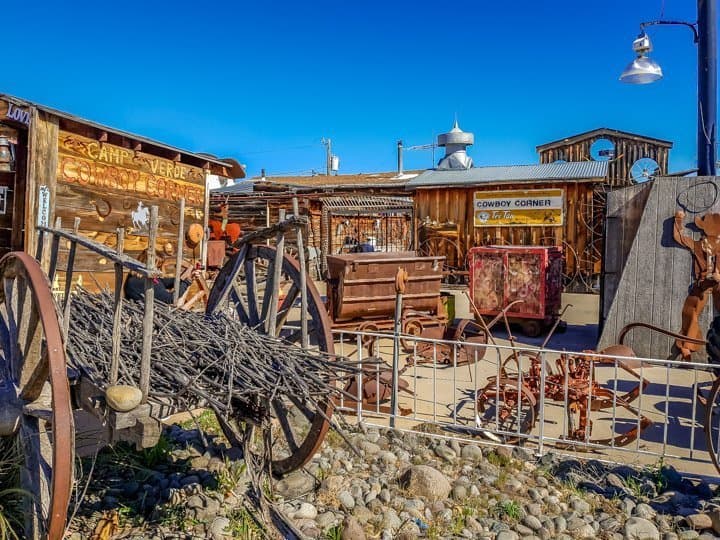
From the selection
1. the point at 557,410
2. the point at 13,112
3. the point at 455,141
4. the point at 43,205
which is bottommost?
the point at 557,410

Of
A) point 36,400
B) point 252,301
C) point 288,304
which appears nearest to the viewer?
point 36,400

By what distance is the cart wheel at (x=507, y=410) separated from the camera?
5.21m

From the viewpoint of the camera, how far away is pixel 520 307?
10.4 metres

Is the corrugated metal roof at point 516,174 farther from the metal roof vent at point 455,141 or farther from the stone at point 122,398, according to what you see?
the stone at point 122,398

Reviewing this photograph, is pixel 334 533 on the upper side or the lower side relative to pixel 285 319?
lower

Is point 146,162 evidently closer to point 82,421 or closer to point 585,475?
point 82,421

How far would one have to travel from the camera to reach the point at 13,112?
6.94m

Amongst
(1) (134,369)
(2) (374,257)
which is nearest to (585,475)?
(1) (134,369)

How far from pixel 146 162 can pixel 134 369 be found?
6.81m

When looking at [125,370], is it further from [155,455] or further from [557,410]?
[557,410]

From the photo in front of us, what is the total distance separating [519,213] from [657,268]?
28.4 feet

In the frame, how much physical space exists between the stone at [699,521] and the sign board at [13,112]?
792 cm

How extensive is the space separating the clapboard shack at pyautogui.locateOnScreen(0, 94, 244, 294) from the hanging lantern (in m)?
0.01

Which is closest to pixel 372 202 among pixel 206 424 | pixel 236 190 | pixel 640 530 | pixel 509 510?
pixel 236 190
